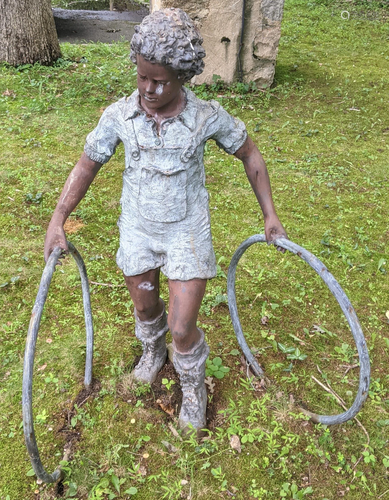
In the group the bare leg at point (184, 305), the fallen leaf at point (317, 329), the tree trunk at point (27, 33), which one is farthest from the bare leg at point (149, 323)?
the tree trunk at point (27, 33)

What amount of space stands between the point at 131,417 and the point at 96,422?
22 cm

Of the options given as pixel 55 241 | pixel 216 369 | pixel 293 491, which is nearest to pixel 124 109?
pixel 55 241

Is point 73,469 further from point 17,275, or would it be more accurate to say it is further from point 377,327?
point 377,327

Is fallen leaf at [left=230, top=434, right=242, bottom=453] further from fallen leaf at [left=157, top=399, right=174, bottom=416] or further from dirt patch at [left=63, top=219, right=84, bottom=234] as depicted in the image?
dirt patch at [left=63, top=219, right=84, bottom=234]

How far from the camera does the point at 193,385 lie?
9.36 feet

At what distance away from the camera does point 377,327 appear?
383 cm

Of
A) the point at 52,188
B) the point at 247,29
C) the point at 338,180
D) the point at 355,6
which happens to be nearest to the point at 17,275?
the point at 52,188

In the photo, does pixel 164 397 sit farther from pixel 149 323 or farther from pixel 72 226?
pixel 72 226

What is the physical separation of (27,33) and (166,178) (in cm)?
613

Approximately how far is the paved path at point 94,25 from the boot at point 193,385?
883 cm

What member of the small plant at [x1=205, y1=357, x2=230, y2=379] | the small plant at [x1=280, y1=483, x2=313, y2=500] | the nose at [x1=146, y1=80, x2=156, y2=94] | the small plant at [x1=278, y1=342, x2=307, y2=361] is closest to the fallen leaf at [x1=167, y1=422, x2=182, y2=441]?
the small plant at [x1=205, y1=357, x2=230, y2=379]

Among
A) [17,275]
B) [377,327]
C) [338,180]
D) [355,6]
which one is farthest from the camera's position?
[355,6]

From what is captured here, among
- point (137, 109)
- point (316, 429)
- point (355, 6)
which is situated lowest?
point (316, 429)

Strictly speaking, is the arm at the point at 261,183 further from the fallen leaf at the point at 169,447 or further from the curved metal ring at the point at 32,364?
the fallen leaf at the point at 169,447
